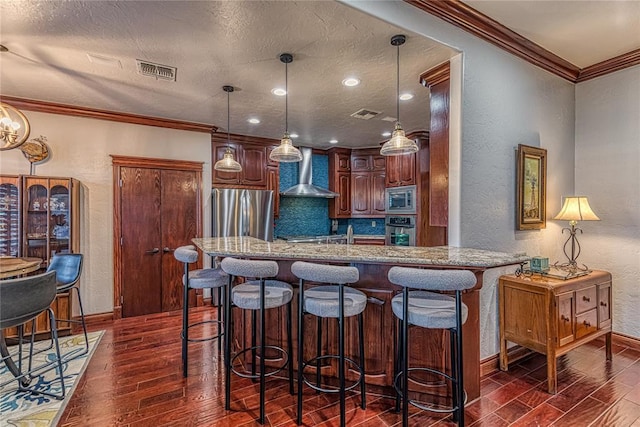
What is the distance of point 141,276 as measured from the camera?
4.18 metres

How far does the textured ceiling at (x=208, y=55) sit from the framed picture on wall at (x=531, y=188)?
3.85 ft

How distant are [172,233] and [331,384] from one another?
3068 mm

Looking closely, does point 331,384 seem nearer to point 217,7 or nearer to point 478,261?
point 478,261

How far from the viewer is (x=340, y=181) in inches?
239

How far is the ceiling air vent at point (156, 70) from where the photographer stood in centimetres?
271

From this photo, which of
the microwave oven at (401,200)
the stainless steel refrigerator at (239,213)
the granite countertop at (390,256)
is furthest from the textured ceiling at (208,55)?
the granite countertop at (390,256)

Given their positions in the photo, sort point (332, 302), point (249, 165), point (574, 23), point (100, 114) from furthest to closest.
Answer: point (249, 165) → point (100, 114) → point (574, 23) → point (332, 302)

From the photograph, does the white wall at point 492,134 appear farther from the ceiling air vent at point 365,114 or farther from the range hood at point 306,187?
the range hood at point 306,187

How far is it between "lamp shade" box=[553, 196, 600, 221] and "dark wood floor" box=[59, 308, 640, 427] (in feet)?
4.15

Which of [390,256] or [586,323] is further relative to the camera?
[586,323]

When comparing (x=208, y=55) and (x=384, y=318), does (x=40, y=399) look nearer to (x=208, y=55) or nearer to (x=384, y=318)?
(x=384, y=318)

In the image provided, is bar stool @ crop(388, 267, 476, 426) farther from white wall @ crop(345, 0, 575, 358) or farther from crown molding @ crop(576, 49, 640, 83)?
crown molding @ crop(576, 49, 640, 83)

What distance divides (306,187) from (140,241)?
2654 mm

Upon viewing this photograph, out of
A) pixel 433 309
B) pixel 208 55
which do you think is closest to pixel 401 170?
pixel 208 55
